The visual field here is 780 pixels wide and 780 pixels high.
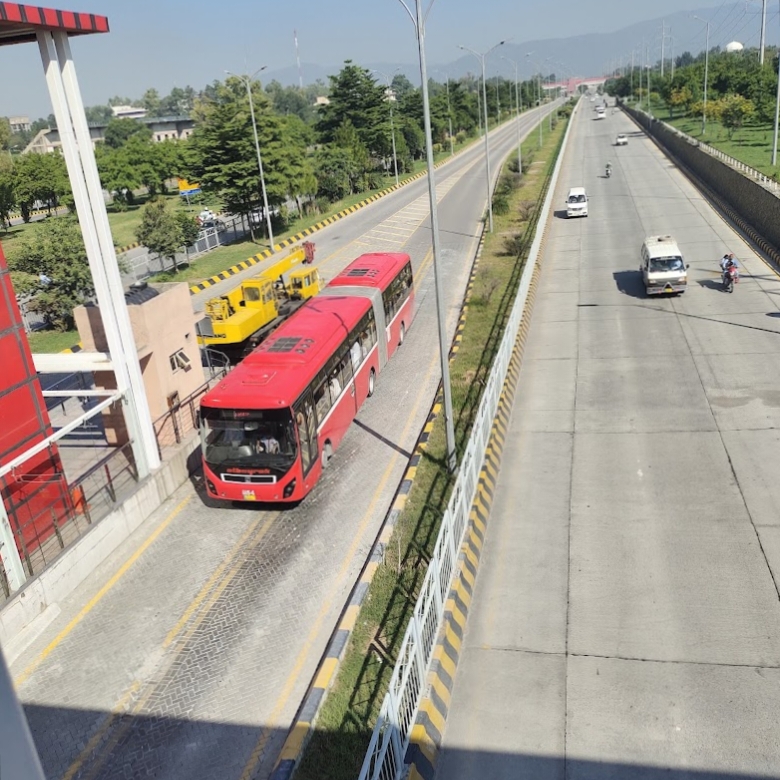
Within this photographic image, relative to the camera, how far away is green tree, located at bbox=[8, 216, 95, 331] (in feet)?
82.8

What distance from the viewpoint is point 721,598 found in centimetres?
1052

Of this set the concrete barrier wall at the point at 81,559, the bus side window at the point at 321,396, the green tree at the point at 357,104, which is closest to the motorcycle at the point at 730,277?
the bus side window at the point at 321,396

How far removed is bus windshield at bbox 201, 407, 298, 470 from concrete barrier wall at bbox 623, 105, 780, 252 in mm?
25889

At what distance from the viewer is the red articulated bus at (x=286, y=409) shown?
1309 centimetres

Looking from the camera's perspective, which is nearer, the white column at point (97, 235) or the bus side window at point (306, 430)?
the white column at point (97, 235)

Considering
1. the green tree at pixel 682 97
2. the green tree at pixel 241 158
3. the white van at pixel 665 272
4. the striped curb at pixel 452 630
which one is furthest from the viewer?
the green tree at pixel 682 97

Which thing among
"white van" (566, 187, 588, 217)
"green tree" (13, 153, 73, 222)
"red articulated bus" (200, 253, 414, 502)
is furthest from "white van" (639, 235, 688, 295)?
"green tree" (13, 153, 73, 222)

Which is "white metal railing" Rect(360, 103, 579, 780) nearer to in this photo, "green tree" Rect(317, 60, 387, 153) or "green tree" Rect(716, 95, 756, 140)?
"green tree" Rect(317, 60, 387, 153)

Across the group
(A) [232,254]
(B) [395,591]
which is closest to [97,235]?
(B) [395,591]

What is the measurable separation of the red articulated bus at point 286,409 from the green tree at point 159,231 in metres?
16.7

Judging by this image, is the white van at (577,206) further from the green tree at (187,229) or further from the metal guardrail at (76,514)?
the metal guardrail at (76,514)

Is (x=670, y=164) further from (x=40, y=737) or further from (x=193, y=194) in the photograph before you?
(x=40, y=737)

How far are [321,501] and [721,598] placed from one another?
7280mm

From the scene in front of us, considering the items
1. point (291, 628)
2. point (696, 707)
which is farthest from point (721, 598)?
point (291, 628)
